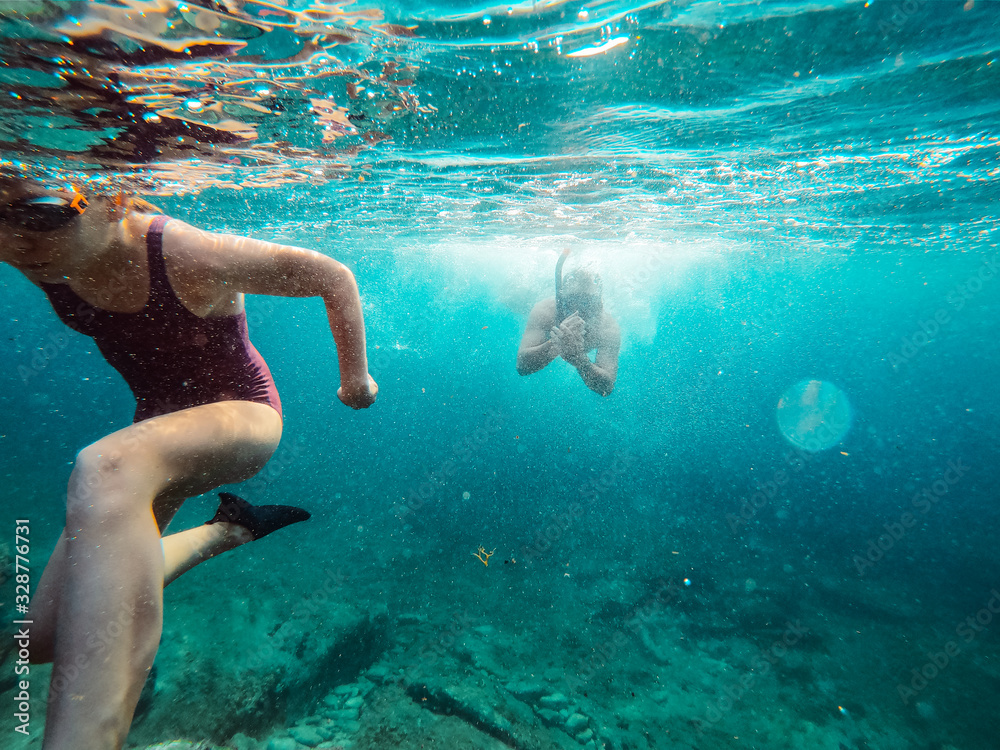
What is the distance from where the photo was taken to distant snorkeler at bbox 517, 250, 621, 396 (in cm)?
765

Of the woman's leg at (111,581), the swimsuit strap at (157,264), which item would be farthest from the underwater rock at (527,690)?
the swimsuit strap at (157,264)

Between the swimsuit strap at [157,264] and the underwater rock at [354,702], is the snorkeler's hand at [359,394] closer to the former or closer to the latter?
the swimsuit strap at [157,264]

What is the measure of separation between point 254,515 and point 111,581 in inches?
53.1

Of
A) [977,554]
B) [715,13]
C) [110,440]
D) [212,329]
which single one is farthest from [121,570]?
[977,554]

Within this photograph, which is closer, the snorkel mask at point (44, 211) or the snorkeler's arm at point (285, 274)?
the snorkel mask at point (44, 211)

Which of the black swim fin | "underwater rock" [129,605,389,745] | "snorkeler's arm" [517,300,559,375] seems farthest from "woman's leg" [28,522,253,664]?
"snorkeler's arm" [517,300,559,375]

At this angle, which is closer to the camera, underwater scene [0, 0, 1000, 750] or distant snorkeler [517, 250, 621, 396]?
underwater scene [0, 0, 1000, 750]

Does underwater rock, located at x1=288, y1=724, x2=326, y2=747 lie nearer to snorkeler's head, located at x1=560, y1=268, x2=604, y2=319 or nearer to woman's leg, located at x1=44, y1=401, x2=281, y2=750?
woman's leg, located at x1=44, y1=401, x2=281, y2=750

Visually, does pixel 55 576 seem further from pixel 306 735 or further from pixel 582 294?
pixel 582 294

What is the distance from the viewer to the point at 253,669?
6.50 metres

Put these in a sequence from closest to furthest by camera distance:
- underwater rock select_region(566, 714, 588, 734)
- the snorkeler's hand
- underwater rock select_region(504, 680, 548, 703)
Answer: the snorkeler's hand < underwater rock select_region(566, 714, 588, 734) < underwater rock select_region(504, 680, 548, 703)

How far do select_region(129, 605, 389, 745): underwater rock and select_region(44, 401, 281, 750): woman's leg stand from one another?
6.02 metres

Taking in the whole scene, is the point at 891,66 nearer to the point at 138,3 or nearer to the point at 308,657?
the point at 138,3

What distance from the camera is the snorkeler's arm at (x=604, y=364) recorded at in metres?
7.60
